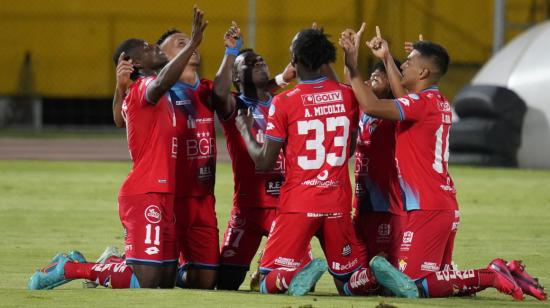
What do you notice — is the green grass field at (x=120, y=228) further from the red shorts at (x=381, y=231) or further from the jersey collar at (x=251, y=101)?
the jersey collar at (x=251, y=101)

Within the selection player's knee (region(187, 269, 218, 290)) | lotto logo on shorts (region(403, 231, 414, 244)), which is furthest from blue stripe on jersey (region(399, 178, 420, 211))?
player's knee (region(187, 269, 218, 290))

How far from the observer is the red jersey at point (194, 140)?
904 cm

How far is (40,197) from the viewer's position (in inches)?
600

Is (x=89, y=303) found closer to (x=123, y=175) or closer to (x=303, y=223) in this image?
(x=303, y=223)

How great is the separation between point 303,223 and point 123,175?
394 inches

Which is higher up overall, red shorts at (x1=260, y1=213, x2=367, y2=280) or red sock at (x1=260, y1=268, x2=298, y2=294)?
red shorts at (x1=260, y1=213, x2=367, y2=280)

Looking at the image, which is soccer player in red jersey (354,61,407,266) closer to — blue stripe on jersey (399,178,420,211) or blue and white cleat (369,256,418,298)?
blue stripe on jersey (399,178,420,211)

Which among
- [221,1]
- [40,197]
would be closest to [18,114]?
[221,1]

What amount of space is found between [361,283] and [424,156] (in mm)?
953

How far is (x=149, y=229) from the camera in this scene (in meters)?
8.66

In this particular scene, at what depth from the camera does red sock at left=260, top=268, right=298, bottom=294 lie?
834 cm

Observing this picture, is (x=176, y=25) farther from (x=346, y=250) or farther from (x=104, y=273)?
(x=346, y=250)

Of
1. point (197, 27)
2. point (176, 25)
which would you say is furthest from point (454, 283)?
point (176, 25)

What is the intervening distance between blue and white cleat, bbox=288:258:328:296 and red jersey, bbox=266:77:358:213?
0.36 meters
